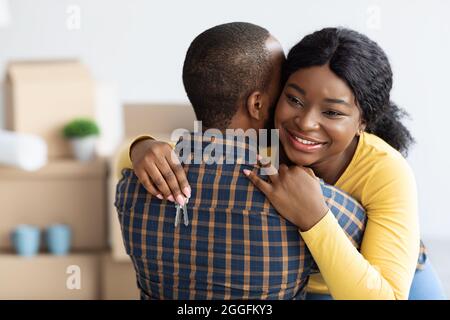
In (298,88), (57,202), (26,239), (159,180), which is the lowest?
(26,239)

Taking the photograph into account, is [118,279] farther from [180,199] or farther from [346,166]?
[180,199]

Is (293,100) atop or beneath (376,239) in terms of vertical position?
atop

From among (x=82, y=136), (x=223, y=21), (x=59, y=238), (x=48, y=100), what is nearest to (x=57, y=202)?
(x=59, y=238)

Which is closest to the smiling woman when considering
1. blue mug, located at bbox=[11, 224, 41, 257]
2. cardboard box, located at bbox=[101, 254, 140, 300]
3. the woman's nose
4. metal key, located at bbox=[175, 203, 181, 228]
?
the woman's nose

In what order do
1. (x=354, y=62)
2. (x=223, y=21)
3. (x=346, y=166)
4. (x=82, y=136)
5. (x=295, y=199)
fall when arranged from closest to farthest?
(x=295, y=199), (x=354, y=62), (x=346, y=166), (x=82, y=136), (x=223, y=21)

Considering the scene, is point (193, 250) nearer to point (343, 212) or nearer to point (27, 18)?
point (343, 212)

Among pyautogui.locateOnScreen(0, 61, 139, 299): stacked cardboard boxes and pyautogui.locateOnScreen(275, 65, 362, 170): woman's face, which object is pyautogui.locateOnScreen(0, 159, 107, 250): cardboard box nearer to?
pyautogui.locateOnScreen(0, 61, 139, 299): stacked cardboard boxes

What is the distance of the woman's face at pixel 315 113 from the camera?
2.99ft

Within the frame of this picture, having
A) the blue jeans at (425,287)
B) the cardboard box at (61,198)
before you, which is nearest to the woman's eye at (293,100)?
the blue jeans at (425,287)

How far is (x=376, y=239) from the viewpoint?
86 centimetres

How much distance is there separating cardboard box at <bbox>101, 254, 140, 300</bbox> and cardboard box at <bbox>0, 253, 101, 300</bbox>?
Answer: 0.04 metres

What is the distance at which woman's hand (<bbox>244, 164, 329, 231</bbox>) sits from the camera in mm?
811

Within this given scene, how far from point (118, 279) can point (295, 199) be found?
1620 mm

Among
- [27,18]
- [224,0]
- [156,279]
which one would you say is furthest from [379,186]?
[27,18]
